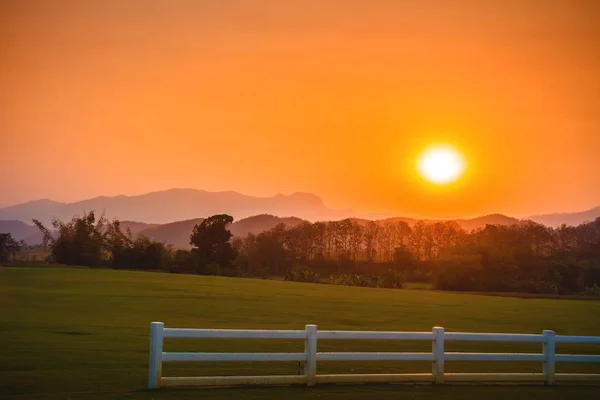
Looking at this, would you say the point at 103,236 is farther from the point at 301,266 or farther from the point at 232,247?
the point at 301,266

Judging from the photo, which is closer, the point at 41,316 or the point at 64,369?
the point at 64,369

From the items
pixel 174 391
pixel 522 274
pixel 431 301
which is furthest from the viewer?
pixel 522 274

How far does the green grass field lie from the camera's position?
688 inches

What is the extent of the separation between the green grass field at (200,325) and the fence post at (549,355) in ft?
1.99

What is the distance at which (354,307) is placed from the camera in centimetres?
4612

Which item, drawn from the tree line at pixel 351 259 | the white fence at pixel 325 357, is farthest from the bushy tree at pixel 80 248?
the white fence at pixel 325 357

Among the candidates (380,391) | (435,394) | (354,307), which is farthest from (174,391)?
(354,307)

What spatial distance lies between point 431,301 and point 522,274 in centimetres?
4100

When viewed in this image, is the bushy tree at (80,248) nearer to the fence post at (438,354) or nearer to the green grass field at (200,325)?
the green grass field at (200,325)

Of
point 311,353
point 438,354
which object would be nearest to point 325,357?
point 311,353

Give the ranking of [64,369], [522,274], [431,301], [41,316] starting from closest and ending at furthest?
[64,369], [41,316], [431,301], [522,274]

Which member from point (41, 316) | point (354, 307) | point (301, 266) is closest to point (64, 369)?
point (41, 316)

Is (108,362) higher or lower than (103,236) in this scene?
lower

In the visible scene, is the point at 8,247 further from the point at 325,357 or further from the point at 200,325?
the point at 325,357
